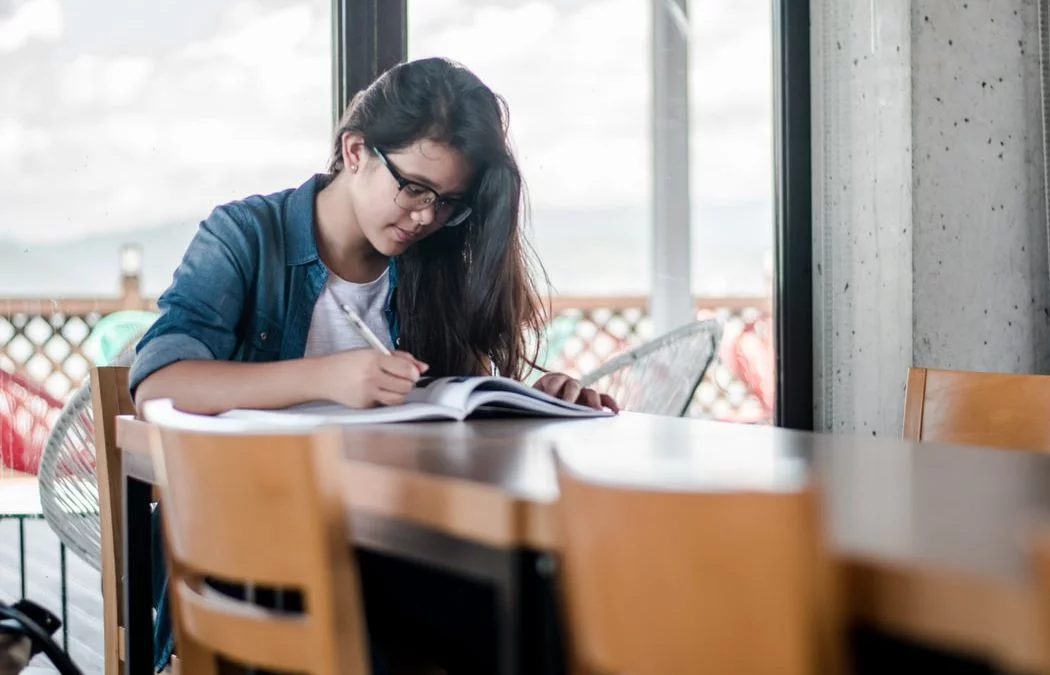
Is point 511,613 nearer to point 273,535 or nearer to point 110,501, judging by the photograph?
point 273,535

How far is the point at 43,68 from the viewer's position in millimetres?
2014

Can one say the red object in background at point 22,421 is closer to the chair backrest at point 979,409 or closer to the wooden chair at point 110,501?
the wooden chair at point 110,501

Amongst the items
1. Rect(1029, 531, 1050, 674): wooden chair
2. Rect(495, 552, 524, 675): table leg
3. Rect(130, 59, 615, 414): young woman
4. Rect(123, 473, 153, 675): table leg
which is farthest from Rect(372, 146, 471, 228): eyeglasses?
Rect(1029, 531, 1050, 674): wooden chair

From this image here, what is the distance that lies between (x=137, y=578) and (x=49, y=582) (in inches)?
32.6

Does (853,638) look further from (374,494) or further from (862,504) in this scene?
(374,494)

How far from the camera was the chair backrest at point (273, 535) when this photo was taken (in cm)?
84

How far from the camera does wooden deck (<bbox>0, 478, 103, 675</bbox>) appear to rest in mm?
2082

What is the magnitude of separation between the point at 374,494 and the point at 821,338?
2035 millimetres

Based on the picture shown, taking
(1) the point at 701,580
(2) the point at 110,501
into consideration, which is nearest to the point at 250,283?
(2) the point at 110,501

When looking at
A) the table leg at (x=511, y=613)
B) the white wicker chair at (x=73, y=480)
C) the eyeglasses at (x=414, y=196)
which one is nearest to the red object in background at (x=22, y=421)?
the white wicker chair at (x=73, y=480)

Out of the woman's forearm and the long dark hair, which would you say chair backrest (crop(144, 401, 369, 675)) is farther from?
the long dark hair

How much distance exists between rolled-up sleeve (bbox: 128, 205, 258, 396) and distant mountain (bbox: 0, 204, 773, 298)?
1.46 feet

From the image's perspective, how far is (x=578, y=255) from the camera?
2549 mm

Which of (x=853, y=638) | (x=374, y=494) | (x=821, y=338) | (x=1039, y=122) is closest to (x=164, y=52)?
(x=374, y=494)
